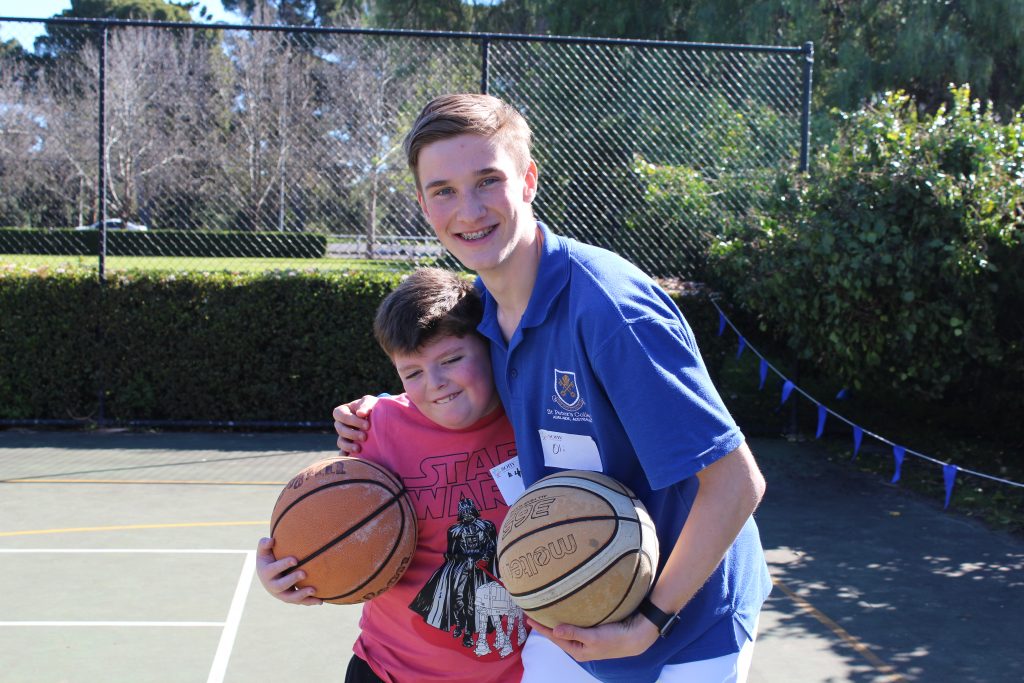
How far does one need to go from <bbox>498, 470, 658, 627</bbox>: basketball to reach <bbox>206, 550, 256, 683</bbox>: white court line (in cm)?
242

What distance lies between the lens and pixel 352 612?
4.75 m

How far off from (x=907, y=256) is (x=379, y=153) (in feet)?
29.4

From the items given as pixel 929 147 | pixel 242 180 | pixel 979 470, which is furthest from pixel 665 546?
pixel 242 180

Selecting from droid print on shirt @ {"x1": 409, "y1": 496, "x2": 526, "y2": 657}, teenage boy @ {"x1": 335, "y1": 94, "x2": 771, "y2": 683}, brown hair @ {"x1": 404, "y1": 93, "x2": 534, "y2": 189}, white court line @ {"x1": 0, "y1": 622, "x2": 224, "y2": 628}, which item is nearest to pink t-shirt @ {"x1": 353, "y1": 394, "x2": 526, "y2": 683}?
droid print on shirt @ {"x1": 409, "y1": 496, "x2": 526, "y2": 657}

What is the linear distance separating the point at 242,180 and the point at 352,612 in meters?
15.1

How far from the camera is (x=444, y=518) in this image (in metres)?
2.57

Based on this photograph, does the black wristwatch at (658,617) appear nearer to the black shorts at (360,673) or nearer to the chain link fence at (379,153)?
the black shorts at (360,673)

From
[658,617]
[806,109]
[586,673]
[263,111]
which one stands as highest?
[263,111]

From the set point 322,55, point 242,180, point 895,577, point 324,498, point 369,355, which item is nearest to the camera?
point 324,498

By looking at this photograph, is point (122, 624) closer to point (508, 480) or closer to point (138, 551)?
point (138, 551)

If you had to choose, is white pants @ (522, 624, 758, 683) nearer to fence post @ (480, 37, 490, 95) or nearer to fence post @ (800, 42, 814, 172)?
fence post @ (480, 37, 490, 95)

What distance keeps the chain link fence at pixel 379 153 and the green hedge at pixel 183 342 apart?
0.67 metres

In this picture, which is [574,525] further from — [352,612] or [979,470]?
[979,470]

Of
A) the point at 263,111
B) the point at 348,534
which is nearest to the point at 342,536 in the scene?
the point at 348,534
